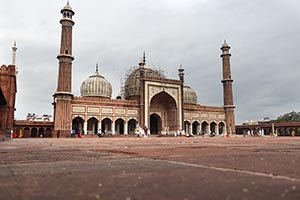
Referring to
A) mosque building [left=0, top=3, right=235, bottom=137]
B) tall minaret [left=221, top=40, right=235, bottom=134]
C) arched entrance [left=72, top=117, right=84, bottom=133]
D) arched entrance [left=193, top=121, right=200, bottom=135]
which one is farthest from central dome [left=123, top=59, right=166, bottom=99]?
tall minaret [left=221, top=40, right=235, bottom=134]

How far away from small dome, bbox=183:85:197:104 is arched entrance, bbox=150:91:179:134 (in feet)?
21.7

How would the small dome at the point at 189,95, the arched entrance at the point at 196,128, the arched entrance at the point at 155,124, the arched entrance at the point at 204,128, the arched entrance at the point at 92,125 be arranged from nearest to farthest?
the arched entrance at the point at 92,125, the arched entrance at the point at 155,124, the arched entrance at the point at 196,128, the arched entrance at the point at 204,128, the small dome at the point at 189,95

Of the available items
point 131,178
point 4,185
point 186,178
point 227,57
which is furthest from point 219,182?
point 227,57

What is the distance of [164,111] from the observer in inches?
1449

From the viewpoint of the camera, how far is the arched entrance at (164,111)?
116ft

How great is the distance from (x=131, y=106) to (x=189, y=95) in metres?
13.4

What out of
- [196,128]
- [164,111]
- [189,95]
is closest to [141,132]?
[164,111]

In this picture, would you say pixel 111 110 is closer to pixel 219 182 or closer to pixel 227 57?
pixel 227 57

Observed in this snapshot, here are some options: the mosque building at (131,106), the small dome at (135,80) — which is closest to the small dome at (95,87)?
the mosque building at (131,106)

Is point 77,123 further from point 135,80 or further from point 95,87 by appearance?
point 135,80

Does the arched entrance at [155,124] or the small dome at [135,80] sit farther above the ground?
the small dome at [135,80]

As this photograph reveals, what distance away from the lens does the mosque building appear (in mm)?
28922

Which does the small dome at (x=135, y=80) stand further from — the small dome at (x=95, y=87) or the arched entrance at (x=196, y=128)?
the arched entrance at (x=196, y=128)

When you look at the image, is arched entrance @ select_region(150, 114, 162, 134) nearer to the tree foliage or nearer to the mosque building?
the mosque building
